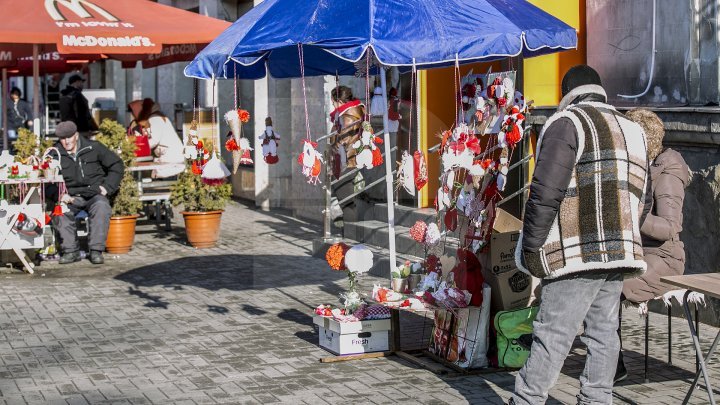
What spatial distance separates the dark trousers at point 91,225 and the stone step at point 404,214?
3.05m

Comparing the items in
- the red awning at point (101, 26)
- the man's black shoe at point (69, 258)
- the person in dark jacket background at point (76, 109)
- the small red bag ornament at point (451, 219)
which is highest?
the red awning at point (101, 26)

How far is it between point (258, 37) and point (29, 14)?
628cm

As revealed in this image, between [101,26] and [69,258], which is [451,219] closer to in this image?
[69,258]

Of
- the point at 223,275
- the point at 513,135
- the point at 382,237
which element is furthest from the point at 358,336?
the point at 382,237

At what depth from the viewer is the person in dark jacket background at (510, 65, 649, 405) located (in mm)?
5984

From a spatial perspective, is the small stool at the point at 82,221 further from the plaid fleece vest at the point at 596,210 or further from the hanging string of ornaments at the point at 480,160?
the plaid fleece vest at the point at 596,210

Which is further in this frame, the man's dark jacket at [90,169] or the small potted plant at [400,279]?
the man's dark jacket at [90,169]

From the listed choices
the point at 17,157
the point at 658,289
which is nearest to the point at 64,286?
the point at 17,157

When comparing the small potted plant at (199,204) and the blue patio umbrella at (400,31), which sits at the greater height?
the blue patio umbrella at (400,31)

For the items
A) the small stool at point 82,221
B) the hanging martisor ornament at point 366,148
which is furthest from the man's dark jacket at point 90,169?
the hanging martisor ornament at point 366,148

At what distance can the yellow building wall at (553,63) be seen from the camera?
11570 mm

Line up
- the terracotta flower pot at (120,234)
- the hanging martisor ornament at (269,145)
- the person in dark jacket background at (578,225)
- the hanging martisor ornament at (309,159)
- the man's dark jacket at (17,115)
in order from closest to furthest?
1. the person in dark jacket background at (578,225)
2. the hanging martisor ornament at (309,159)
3. the hanging martisor ornament at (269,145)
4. the terracotta flower pot at (120,234)
5. the man's dark jacket at (17,115)

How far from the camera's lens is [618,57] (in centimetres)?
1088

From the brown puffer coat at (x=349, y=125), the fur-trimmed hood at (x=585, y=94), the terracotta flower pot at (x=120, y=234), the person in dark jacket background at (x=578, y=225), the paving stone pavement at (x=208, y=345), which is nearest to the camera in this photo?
the person in dark jacket background at (x=578, y=225)
